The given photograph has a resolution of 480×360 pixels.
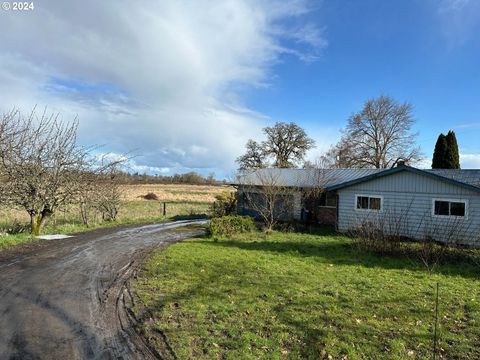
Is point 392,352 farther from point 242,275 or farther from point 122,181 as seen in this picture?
point 122,181

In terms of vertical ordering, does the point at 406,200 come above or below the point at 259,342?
above

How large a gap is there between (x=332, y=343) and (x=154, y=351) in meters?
2.60

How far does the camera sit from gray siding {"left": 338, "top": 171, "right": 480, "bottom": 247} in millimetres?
15578

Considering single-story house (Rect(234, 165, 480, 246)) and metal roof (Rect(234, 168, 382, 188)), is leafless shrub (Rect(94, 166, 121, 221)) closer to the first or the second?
metal roof (Rect(234, 168, 382, 188))

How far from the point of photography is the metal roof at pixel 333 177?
16792 mm

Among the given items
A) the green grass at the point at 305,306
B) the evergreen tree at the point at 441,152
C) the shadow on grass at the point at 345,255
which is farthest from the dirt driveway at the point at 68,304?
the evergreen tree at the point at 441,152

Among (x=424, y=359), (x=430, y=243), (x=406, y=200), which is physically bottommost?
(x=424, y=359)

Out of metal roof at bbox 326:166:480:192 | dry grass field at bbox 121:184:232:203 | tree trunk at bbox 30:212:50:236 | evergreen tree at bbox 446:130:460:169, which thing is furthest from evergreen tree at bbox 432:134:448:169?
tree trunk at bbox 30:212:50:236

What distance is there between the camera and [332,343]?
16.9 ft

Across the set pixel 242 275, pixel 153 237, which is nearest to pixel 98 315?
pixel 242 275

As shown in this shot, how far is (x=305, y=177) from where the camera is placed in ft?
81.3

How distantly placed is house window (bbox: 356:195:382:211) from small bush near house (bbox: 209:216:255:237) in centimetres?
615

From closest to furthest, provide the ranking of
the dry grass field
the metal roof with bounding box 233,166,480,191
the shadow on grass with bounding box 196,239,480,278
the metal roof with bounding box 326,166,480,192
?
1. the shadow on grass with bounding box 196,239,480,278
2. the metal roof with bounding box 326,166,480,192
3. the metal roof with bounding box 233,166,480,191
4. the dry grass field

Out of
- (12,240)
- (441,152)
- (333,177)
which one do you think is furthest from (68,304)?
(441,152)
